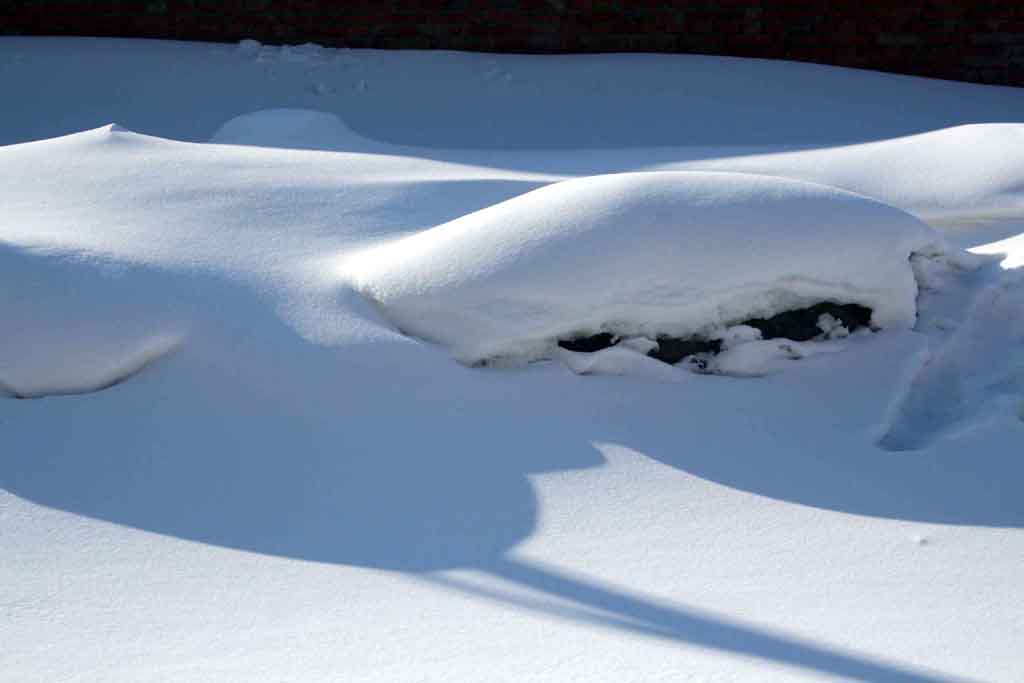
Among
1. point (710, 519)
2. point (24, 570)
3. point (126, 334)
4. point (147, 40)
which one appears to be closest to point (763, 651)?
point (710, 519)

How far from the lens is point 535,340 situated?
346 cm

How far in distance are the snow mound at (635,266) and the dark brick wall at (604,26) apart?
426cm

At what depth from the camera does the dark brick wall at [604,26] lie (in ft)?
25.3

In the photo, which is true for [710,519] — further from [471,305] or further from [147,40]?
[147,40]

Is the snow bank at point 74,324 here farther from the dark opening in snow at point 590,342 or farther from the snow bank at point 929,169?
the snow bank at point 929,169

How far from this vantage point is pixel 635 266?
3.52 m

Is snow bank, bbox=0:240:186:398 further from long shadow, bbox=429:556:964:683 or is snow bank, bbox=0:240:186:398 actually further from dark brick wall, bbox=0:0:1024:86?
dark brick wall, bbox=0:0:1024:86

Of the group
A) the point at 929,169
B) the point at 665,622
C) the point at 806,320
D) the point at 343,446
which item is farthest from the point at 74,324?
the point at 929,169

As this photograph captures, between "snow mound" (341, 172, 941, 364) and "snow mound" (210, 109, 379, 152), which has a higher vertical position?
"snow mound" (341, 172, 941, 364)

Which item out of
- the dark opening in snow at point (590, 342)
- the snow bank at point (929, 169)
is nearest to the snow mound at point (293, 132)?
the snow bank at point (929, 169)

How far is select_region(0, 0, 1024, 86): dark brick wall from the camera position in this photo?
772cm

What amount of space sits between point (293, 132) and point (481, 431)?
3158 millimetres

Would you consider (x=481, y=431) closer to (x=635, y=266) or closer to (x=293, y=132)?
(x=635, y=266)

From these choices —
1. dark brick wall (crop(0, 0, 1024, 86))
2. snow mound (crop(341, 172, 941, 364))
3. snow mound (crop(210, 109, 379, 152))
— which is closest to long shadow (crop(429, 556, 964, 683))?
snow mound (crop(341, 172, 941, 364))
